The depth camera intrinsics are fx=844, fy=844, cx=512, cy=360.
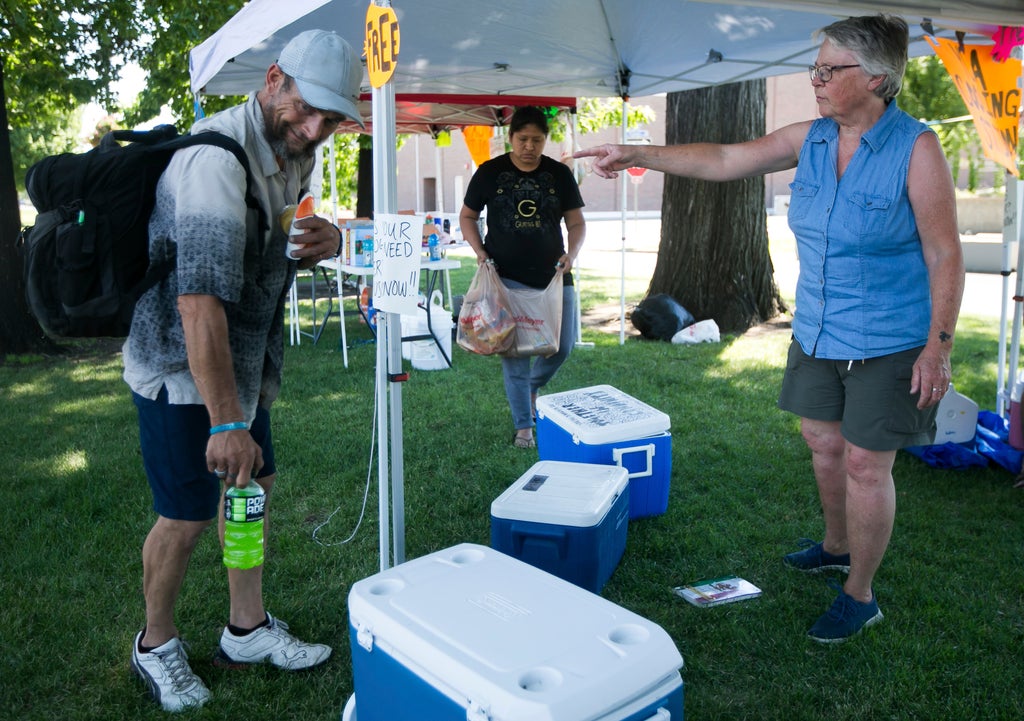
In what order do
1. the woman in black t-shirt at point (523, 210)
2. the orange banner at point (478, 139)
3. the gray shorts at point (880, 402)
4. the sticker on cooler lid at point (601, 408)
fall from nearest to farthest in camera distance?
the gray shorts at point (880, 402), the sticker on cooler lid at point (601, 408), the woman in black t-shirt at point (523, 210), the orange banner at point (478, 139)

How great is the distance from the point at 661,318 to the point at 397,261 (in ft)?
19.0

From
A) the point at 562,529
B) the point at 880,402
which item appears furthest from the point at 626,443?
the point at 880,402

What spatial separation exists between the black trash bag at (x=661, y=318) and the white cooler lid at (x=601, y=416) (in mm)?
3865

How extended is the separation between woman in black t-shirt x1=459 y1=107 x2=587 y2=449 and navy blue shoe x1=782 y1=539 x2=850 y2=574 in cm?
180

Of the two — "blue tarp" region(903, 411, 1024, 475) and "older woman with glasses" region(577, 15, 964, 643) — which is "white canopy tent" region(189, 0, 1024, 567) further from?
"blue tarp" region(903, 411, 1024, 475)

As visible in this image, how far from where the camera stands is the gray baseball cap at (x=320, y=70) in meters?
2.08

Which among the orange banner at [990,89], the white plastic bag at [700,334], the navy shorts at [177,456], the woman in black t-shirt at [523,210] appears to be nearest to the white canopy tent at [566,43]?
the orange banner at [990,89]

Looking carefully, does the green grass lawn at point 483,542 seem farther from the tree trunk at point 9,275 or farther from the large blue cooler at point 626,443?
the tree trunk at point 9,275

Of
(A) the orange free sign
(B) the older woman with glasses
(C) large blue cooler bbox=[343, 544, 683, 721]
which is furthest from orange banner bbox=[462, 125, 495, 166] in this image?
(C) large blue cooler bbox=[343, 544, 683, 721]

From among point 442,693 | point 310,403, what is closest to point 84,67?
point 310,403

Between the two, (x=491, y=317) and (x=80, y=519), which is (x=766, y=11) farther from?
(x=80, y=519)

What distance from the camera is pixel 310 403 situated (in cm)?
582

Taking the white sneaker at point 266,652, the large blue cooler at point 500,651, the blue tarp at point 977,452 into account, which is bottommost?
the white sneaker at point 266,652

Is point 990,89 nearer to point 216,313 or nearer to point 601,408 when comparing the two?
point 601,408
